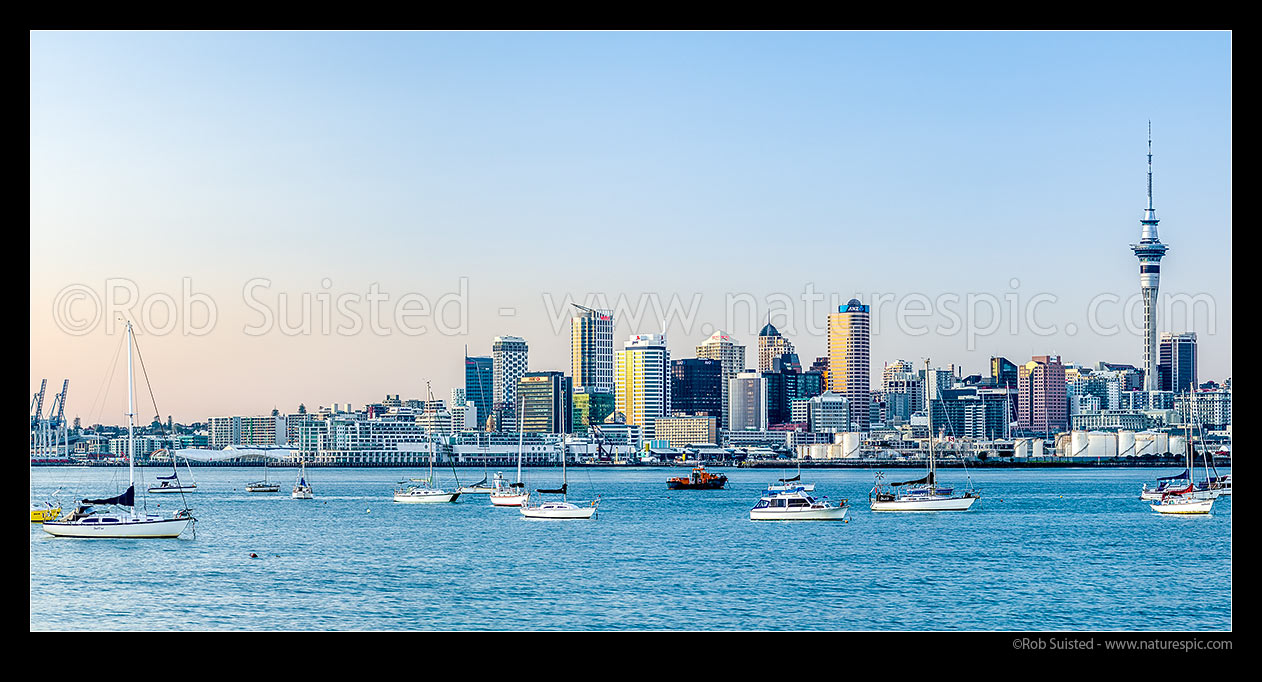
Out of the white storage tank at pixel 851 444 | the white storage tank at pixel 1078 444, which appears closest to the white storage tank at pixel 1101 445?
the white storage tank at pixel 1078 444

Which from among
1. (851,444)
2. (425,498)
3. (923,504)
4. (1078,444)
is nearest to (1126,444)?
(1078,444)

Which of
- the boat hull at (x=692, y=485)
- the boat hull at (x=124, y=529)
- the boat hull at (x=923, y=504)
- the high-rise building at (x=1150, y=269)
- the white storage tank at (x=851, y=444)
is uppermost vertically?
the high-rise building at (x=1150, y=269)

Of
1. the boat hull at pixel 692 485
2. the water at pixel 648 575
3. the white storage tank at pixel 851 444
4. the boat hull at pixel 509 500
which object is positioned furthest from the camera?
the white storage tank at pixel 851 444

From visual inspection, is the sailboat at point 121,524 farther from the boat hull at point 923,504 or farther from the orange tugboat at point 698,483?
the orange tugboat at point 698,483

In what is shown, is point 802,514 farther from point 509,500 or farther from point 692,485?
point 692,485

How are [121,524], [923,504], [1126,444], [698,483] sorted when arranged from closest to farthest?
[121,524] < [923,504] < [698,483] < [1126,444]
